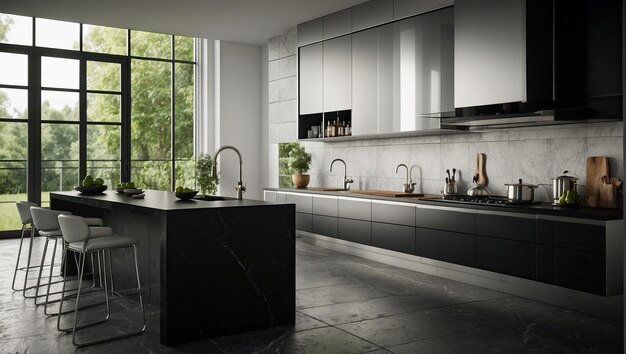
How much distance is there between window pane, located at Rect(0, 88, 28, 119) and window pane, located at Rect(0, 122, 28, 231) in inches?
5.7

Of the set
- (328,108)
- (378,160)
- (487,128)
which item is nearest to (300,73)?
(328,108)

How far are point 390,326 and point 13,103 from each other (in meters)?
6.92

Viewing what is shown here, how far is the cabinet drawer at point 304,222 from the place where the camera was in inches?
298

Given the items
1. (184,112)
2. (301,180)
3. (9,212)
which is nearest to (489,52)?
(301,180)

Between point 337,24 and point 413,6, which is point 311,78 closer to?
point 337,24

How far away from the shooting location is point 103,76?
9148 millimetres

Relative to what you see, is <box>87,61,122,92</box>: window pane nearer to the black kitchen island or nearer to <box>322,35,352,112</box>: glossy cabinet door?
<box>322,35,352,112</box>: glossy cabinet door

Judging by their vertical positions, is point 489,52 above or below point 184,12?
below

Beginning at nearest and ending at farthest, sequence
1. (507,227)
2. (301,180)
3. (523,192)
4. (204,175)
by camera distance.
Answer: (507,227), (523,192), (301,180), (204,175)

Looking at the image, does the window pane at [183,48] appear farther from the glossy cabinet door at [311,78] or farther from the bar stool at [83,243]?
the bar stool at [83,243]

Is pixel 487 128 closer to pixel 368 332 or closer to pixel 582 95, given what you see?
pixel 582 95

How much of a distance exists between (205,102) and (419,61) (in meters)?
4.81

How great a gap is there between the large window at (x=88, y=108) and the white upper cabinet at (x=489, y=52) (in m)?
5.53

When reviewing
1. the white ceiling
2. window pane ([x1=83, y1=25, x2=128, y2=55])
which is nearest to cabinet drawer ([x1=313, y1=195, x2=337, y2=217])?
the white ceiling
